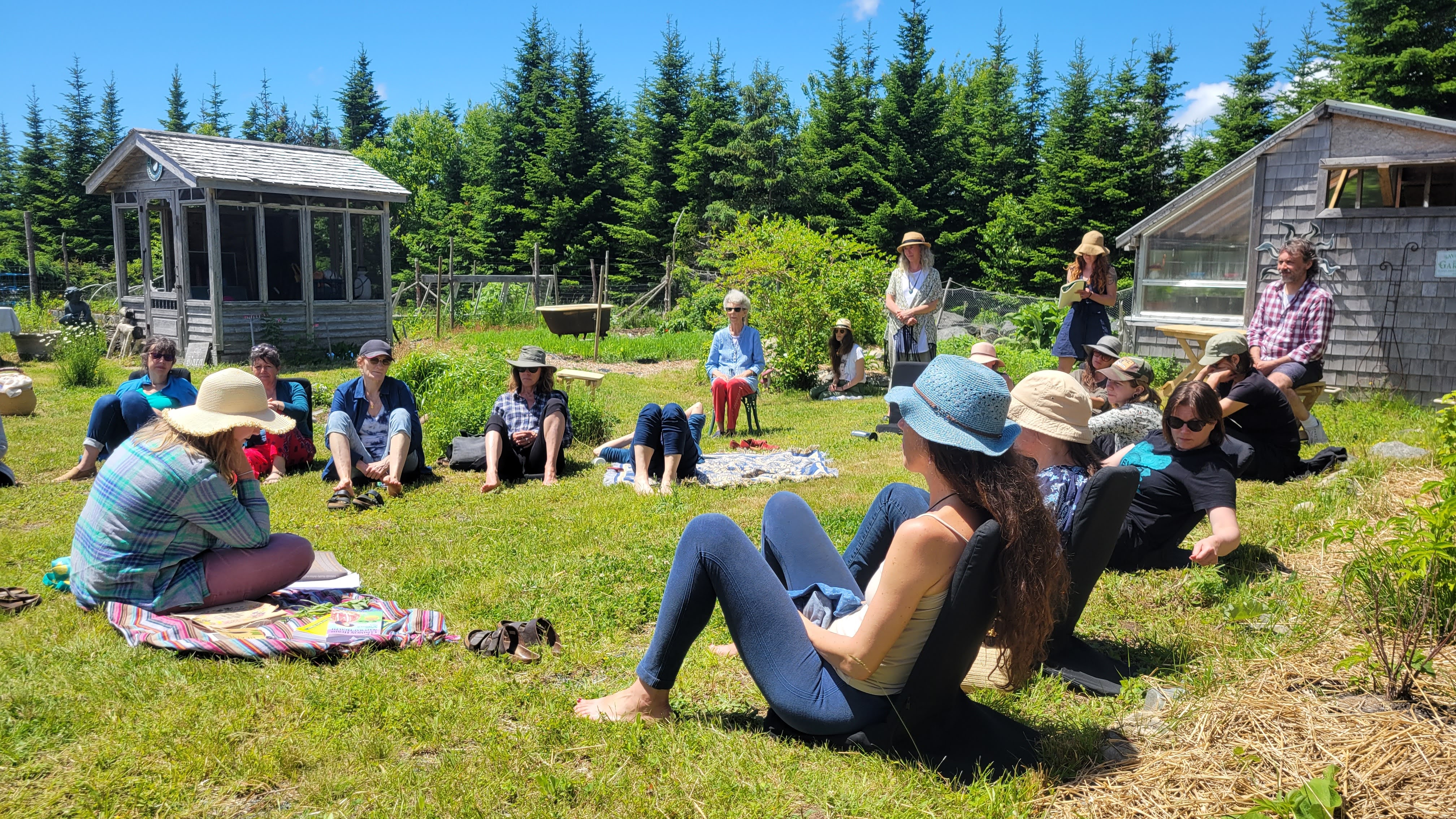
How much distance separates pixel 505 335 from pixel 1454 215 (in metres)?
15.3

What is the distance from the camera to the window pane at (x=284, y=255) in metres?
16.2

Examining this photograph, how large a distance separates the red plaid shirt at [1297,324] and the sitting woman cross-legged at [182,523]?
7066mm

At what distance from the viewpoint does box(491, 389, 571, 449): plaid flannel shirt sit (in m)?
7.29

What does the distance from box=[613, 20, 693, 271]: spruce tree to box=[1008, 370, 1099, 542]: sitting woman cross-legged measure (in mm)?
27125

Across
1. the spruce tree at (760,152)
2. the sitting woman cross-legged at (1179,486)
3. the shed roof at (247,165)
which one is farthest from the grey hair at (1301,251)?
the spruce tree at (760,152)

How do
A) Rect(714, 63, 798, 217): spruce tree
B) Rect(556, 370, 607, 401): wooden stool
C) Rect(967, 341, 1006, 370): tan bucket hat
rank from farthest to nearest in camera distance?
Rect(714, 63, 798, 217): spruce tree → Rect(556, 370, 607, 401): wooden stool → Rect(967, 341, 1006, 370): tan bucket hat

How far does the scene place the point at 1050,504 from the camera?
3461 millimetres

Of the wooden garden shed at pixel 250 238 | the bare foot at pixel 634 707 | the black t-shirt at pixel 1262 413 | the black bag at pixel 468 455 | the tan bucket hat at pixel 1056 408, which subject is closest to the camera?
the bare foot at pixel 634 707

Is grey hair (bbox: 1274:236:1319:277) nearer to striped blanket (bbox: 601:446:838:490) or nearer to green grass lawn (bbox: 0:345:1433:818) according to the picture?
green grass lawn (bbox: 0:345:1433:818)

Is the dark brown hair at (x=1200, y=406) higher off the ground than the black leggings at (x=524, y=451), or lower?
higher

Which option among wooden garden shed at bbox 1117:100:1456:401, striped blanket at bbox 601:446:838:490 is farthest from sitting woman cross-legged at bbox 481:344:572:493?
wooden garden shed at bbox 1117:100:1456:401

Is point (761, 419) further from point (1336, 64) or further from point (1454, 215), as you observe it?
point (1336, 64)

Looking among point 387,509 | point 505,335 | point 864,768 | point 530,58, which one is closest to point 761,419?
point 387,509

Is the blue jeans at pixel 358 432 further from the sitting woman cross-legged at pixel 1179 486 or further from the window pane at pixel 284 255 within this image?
the window pane at pixel 284 255
